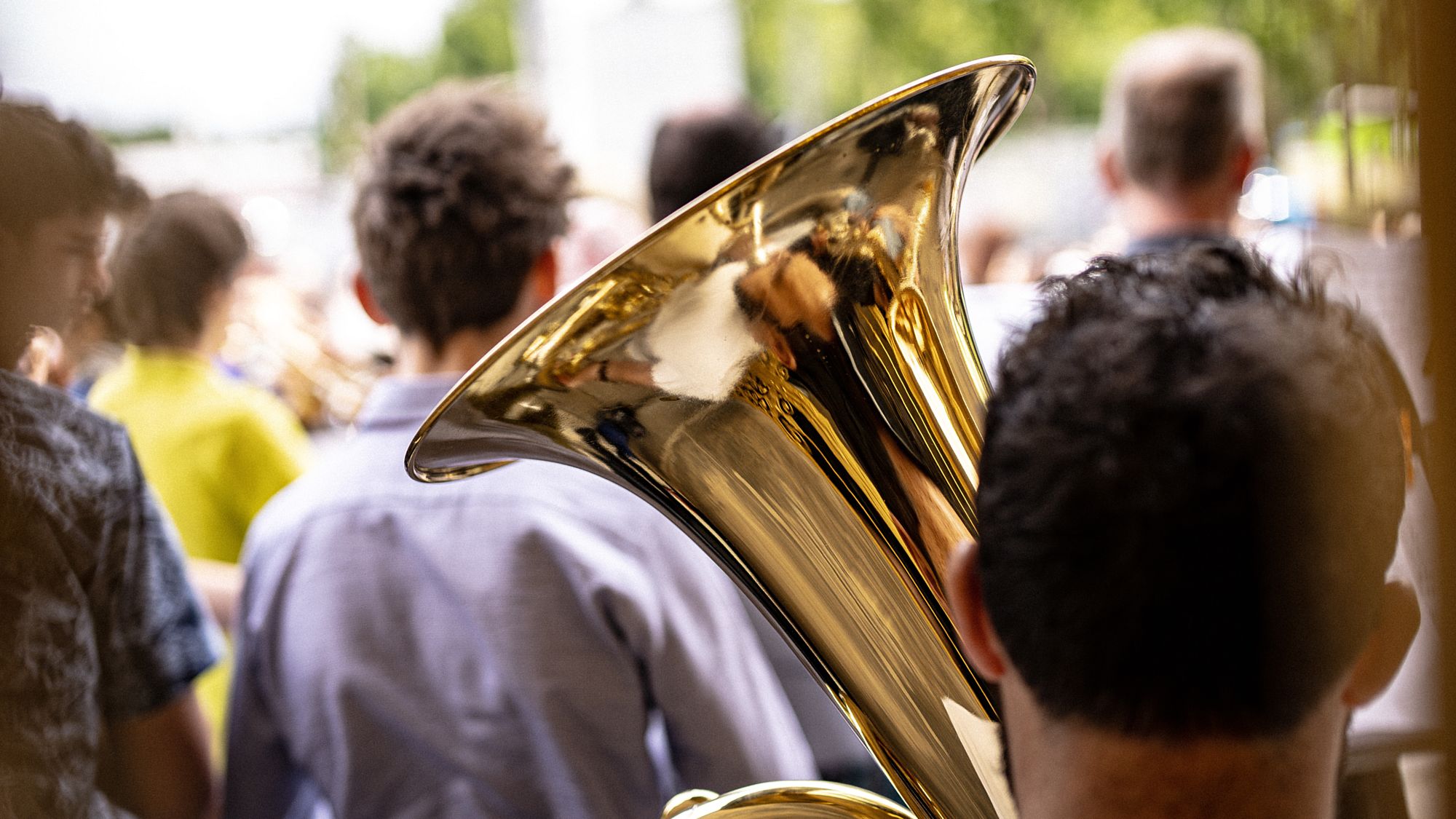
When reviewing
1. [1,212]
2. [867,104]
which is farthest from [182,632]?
[867,104]

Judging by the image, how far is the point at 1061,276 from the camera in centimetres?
67

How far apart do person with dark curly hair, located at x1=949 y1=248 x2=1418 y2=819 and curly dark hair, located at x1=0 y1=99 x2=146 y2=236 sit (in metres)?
0.82

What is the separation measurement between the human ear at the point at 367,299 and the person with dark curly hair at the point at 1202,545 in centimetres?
117

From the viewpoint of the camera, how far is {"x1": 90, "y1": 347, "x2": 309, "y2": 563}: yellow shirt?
1869mm

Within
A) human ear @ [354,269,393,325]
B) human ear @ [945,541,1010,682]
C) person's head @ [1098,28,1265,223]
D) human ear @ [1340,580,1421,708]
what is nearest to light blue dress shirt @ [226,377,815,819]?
human ear @ [354,269,393,325]

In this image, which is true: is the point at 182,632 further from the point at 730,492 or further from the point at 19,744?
the point at 730,492

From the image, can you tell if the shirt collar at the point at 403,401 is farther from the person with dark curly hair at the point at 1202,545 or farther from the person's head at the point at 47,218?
the person with dark curly hair at the point at 1202,545

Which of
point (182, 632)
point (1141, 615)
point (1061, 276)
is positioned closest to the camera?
point (1141, 615)

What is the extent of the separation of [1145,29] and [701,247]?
1581 centimetres

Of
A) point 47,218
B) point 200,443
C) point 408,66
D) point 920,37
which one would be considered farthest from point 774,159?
point 408,66

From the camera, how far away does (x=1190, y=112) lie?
2.15m

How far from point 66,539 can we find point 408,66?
21852 millimetres

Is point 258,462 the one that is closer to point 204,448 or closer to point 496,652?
point 204,448

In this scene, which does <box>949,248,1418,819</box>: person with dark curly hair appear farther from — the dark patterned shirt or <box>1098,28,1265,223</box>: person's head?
<box>1098,28,1265,223</box>: person's head
